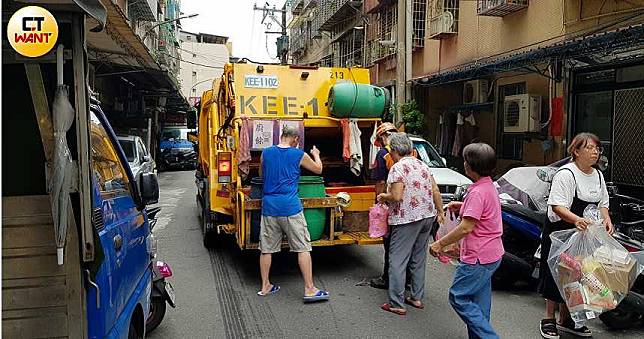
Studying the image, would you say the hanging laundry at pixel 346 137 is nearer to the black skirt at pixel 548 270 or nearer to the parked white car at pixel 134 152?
the black skirt at pixel 548 270

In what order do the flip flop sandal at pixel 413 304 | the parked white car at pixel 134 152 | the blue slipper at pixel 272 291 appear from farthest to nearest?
the parked white car at pixel 134 152 → the blue slipper at pixel 272 291 → the flip flop sandal at pixel 413 304

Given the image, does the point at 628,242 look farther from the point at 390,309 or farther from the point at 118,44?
the point at 118,44

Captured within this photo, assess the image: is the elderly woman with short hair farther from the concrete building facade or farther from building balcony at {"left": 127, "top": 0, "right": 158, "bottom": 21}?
the concrete building facade

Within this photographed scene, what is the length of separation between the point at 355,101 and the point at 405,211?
6.52 feet

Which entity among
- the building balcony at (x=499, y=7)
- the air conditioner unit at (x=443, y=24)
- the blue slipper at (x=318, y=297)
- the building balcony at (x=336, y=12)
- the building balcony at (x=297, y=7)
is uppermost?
the building balcony at (x=297, y=7)

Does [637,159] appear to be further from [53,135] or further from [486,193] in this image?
[53,135]

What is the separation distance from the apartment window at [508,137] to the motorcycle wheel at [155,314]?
438 inches

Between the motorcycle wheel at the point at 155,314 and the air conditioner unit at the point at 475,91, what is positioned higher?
the air conditioner unit at the point at 475,91

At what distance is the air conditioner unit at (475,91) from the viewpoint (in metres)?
15.7

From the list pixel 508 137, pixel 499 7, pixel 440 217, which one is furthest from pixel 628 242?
pixel 508 137

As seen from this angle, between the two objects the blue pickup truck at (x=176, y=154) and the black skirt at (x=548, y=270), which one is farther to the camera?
the blue pickup truck at (x=176, y=154)

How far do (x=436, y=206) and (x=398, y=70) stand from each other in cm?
907

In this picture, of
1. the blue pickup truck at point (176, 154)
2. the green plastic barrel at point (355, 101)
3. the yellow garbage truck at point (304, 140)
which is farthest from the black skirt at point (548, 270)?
the blue pickup truck at point (176, 154)

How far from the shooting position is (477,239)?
→ 13.0 feet
